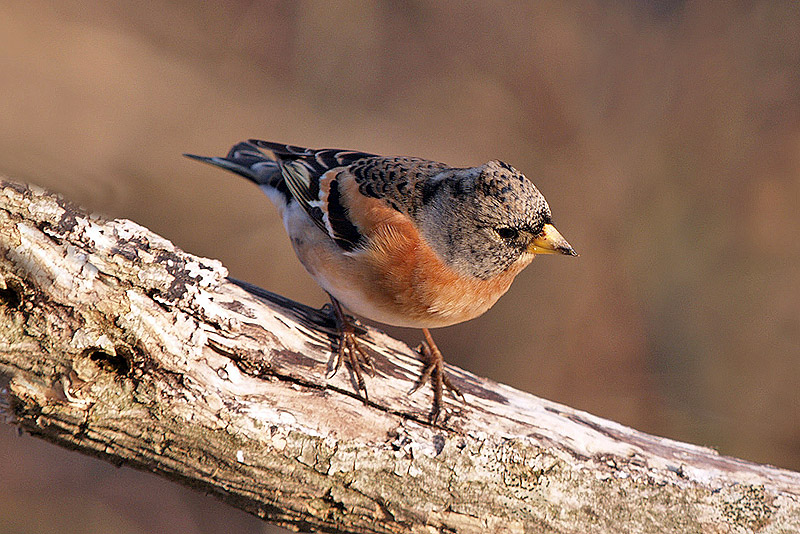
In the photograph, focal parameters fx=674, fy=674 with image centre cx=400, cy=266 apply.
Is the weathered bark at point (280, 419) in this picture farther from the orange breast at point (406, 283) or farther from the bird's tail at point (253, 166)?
the bird's tail at point (253, 166)

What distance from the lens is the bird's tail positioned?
141 inches

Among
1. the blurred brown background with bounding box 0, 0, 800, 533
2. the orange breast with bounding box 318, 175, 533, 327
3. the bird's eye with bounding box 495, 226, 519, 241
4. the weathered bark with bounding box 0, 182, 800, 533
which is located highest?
the blurred brown background with bounding box 0, 0, 800, 533

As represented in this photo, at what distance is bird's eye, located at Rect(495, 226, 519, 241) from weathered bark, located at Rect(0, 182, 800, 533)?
62 centimetres

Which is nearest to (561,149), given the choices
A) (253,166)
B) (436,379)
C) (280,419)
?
(253,166)

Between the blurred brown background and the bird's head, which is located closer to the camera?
the bird's head

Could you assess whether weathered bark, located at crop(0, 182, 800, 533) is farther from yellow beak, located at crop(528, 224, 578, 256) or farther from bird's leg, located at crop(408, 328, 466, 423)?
yellow beak, located at crop(528, 224, 578, 256)

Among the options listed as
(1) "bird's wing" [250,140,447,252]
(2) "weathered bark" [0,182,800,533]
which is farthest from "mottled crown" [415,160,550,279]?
(2) "weathered bark" [0,182,800,533]

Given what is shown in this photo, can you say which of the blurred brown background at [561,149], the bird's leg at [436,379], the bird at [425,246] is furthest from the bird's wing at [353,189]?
the blurred brown background at [561,149]

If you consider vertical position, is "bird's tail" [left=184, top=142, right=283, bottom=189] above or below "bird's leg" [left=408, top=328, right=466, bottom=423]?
above

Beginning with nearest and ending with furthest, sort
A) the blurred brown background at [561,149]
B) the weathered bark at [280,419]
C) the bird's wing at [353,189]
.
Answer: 1. the weathered bark at [280,419]
2. the bird's wing at [353,189]
3. the blurred brown background at [561,149]

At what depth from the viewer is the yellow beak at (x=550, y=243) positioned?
280cm

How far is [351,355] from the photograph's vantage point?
2578 millimetres

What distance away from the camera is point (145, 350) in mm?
2010

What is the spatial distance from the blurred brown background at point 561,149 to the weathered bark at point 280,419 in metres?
2.74
